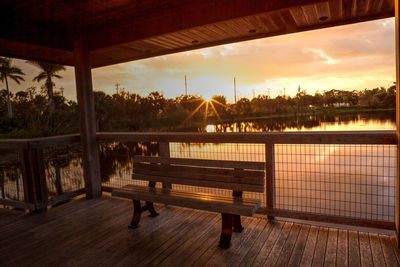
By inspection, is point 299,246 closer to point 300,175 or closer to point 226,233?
point 226,233

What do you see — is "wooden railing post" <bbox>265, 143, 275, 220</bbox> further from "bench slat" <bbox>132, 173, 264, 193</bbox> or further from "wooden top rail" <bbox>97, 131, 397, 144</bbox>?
"bench slat" <bbox>132, 173, 264, 193</bbox>

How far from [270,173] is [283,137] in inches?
18.8

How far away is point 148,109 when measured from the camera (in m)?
43.7

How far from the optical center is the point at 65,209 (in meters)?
3.72

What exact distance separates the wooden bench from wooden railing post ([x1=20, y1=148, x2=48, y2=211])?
4.78 feet

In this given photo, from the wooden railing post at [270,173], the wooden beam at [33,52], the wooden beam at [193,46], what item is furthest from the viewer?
the wooden beam at [33,52]

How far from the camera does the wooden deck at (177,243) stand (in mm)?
2275

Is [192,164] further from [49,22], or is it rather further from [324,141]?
[49,22]

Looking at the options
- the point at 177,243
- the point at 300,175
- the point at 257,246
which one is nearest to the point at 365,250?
the point at 257,246

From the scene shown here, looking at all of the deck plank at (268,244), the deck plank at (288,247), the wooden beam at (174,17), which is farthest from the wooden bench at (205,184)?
the wooden beam at (174,17)

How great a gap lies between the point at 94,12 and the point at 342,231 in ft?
12.9

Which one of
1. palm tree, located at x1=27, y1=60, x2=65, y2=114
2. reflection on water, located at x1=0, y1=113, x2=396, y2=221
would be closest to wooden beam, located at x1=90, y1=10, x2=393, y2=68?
reflection on water, located at x1=0, y1=113, x2=396, y2=221

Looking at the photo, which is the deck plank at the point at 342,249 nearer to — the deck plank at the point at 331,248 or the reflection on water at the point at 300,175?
the deck plank at the point at 331,248

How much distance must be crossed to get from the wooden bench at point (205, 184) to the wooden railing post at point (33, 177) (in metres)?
1.46
